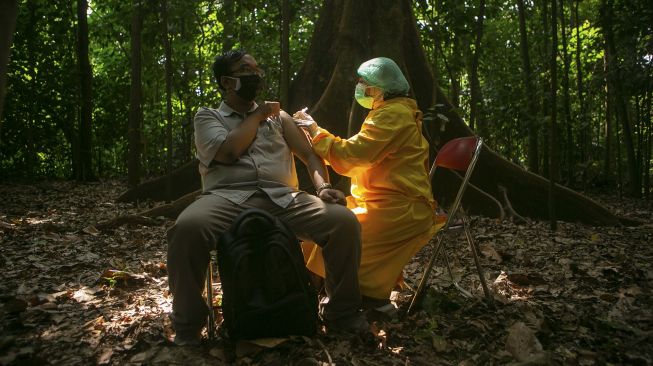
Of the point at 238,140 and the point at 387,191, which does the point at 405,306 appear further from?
the point at 238,140

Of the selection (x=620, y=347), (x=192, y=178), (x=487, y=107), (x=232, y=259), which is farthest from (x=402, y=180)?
(x=487, y=107)

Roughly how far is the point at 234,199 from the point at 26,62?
32.5 feet

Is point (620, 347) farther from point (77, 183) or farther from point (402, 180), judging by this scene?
point (77, 183)

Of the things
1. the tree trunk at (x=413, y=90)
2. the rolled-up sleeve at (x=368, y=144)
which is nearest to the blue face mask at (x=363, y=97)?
the rolled-up sleeve at (x=368, y=144)

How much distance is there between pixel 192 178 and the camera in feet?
24.2

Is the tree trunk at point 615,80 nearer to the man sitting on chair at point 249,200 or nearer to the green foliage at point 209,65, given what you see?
the green foliage at point 209,65

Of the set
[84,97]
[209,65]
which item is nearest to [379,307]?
[209,65]

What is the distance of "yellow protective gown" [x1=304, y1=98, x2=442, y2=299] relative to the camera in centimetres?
324

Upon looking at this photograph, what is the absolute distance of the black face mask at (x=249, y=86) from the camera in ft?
10.7

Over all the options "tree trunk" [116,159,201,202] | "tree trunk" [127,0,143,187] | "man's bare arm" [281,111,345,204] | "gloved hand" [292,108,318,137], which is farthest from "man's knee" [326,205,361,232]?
"tree trunk" [127,0,143,187]

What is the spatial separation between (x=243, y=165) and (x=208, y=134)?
0.26 meters

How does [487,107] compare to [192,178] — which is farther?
[487,107]

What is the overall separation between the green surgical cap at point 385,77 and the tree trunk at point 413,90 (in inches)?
98.8

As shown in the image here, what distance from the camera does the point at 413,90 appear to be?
261 inches
